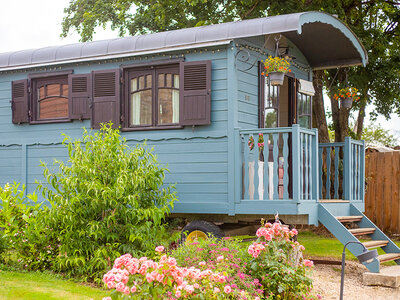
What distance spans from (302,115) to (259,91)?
1893 mm

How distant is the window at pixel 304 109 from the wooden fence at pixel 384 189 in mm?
3137

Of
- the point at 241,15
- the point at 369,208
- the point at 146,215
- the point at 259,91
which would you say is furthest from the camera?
the point at 241,15

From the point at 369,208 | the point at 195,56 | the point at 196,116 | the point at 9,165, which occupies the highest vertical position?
the point at 195,56

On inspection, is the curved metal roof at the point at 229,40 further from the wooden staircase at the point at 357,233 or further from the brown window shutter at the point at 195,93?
the wooden staircase at the point at 357,233

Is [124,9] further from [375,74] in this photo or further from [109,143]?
[109,143]

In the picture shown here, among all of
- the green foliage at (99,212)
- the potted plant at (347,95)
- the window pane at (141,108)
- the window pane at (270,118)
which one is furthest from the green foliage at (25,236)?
the potted plant at (347,95)

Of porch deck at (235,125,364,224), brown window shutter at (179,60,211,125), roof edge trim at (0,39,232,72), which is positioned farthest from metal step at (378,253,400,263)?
roof edge trim at (0,39,232,72)

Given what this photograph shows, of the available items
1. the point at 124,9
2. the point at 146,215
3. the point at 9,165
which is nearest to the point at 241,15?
the point at 124,9

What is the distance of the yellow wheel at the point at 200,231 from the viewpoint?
8.83 meters

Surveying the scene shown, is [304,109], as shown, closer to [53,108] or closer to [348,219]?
[348,219]

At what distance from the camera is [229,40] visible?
340 inches

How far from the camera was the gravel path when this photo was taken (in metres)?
7.42

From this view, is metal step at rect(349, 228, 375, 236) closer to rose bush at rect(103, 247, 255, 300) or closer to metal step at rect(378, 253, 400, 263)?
metal step at rect(378, 253, 400, 263)

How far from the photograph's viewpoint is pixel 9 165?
10.9 m
